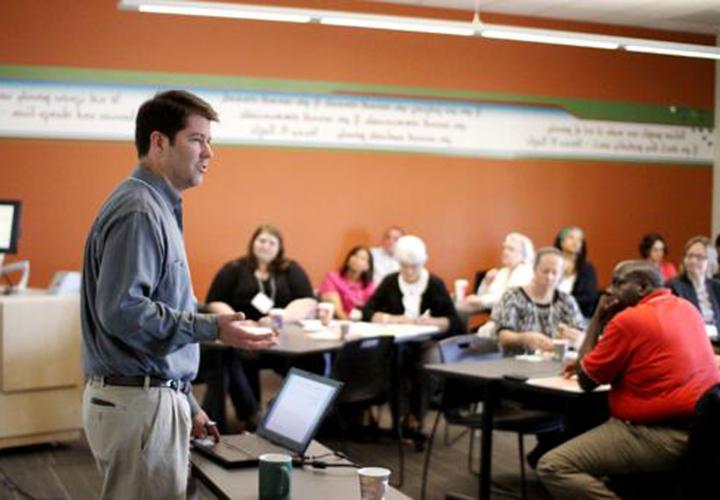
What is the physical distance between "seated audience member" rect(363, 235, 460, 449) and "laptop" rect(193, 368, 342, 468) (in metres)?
3.26

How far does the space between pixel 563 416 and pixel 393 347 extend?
1.33 m

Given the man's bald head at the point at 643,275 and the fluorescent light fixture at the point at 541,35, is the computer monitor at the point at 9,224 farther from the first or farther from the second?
the man's bald head at the point at 643,275

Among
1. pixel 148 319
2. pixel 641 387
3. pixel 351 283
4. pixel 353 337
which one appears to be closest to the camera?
pixel 148 319

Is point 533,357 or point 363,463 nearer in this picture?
point 533,357

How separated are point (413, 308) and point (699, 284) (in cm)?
198

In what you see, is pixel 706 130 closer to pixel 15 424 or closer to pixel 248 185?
pixel 248 185

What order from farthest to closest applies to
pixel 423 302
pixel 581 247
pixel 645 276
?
pixel 581 247
pixel 423 302
pixel 645 276

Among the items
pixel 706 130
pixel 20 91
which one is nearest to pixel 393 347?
pixel 20 91

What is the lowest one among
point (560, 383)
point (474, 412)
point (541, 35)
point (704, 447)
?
point (474, 412)

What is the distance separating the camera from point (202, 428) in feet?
9.68

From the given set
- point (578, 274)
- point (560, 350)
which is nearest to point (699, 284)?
point (578, 274)

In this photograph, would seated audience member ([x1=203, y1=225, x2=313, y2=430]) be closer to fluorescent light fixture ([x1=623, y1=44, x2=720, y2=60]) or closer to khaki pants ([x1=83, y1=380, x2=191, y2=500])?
fluorescent light fixture ([x1=623, y1=44, x2=720, y2=60])

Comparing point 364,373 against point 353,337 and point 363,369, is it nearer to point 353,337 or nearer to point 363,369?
point 363,369

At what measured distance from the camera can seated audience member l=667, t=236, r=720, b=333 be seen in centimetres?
671
